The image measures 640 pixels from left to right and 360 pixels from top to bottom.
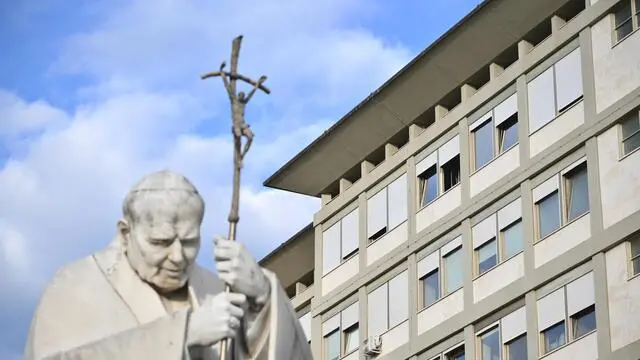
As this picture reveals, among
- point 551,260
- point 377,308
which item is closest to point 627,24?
point 551,260

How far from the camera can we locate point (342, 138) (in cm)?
6750

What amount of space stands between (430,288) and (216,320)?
166 feet

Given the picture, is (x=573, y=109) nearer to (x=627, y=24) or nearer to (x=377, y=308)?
(x=627, y=24)

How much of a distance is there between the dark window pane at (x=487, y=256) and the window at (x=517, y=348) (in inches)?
108

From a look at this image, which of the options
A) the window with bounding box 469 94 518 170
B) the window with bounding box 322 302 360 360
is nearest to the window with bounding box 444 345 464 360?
the window with bounding box 469 94 518 170

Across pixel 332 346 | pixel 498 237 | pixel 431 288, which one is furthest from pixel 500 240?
pixel 332 346

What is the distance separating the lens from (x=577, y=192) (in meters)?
56.3

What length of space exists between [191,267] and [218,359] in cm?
77

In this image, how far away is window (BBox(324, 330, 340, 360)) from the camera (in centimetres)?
6719

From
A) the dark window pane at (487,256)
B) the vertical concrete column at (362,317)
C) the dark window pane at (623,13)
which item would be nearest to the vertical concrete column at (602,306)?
the dark window pane at (487,256)

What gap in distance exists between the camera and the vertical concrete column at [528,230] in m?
57.2

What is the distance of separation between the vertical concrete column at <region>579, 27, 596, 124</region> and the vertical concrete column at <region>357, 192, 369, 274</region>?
12.1 metres

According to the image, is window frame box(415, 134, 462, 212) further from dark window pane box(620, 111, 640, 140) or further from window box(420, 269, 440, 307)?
dark window pane box(620, 111, 640, 140)

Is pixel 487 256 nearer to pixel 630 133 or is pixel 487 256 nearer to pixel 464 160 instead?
pixel 464 160
